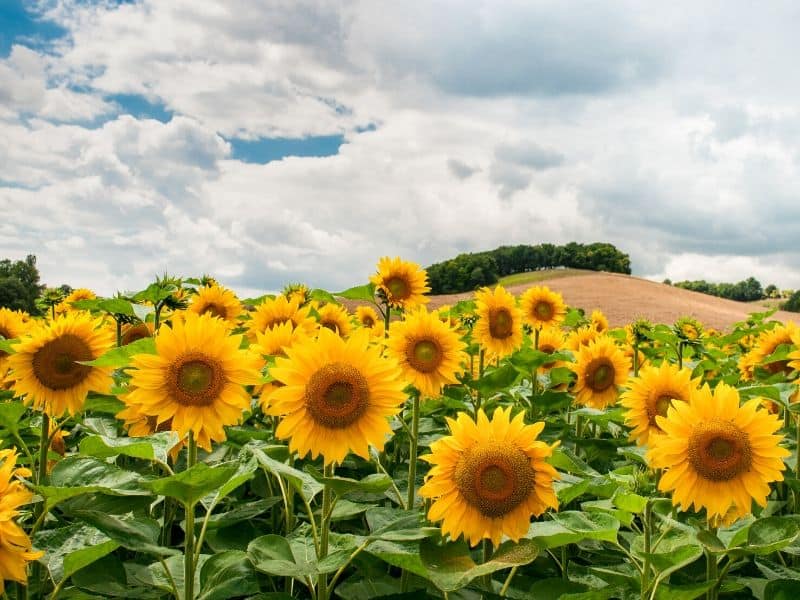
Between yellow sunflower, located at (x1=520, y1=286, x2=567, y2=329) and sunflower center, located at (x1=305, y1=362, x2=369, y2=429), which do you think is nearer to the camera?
sunflower center, located at (x1=305, y1=362, x2=369, y2=429)

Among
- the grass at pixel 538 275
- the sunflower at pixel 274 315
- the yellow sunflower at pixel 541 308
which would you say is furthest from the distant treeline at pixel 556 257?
the sunflower at pixel 274 315

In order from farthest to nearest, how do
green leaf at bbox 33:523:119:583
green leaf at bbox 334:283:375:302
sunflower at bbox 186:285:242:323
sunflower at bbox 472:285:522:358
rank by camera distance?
sunflower at bbox 186:285:242:323 < sunflower at bbox 472:285:522:358 < green leaf at bbox 334:283:375:302 < green leaf at bbox 33:523:119:583

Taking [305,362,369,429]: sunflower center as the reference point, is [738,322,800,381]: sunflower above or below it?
above

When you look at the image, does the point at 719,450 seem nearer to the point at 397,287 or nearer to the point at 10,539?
the point at 10,539

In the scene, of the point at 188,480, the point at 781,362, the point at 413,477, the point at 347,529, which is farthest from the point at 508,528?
the point at 781,362

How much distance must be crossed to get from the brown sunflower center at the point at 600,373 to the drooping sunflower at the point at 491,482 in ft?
10.3

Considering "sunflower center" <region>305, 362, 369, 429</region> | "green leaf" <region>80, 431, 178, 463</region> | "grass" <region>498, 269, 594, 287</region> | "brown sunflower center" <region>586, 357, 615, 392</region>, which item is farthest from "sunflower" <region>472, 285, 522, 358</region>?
"grass" <region>498, 269, 594, 287</region>

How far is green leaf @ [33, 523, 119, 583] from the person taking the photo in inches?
99.0

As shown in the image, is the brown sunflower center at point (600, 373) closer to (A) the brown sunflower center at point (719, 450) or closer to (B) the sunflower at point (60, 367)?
(A) the brown sunflower center at point (719, 450)

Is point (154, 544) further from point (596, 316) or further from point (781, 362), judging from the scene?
point (596, 316)

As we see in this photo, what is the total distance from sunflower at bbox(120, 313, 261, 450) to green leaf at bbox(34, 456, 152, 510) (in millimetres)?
370

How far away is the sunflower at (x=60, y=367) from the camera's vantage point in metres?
3.75

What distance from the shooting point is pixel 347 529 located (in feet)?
13.3

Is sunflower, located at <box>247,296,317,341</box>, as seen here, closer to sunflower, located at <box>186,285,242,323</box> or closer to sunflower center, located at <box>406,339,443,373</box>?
sunflower, located at <box>186,285,242,323</box>
